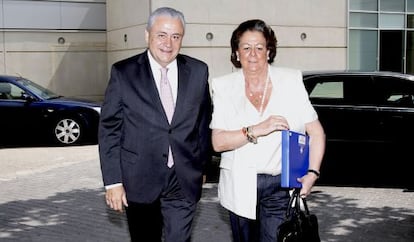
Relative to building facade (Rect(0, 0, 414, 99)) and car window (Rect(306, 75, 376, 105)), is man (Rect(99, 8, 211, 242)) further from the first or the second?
building facade (Rect(0, 0, 414, 99))

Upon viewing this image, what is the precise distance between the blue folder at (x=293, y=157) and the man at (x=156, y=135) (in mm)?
627

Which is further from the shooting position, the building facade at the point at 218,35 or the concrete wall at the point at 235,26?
the building facade at the point at 218,35

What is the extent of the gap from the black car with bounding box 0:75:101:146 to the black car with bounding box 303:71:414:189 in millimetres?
6034

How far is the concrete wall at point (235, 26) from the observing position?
18.7m

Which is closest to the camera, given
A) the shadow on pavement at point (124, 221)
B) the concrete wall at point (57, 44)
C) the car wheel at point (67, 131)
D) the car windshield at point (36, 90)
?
the shadow on pavement at point (124, 221)

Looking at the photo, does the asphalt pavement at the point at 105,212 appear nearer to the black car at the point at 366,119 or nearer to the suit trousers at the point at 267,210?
the black car at the point at 366,119

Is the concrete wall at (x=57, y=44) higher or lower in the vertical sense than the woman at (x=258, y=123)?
higher

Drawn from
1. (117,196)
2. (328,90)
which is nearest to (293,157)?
(117,196)

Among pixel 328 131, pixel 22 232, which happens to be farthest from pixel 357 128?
pixel 22 232

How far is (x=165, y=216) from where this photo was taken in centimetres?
357

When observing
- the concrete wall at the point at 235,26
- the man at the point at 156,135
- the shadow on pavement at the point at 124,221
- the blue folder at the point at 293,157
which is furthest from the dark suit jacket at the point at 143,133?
the concrete wall at the point at 235,26

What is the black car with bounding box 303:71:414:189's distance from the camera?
7820 mm

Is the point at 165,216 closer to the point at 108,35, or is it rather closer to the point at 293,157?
the point at 293,157

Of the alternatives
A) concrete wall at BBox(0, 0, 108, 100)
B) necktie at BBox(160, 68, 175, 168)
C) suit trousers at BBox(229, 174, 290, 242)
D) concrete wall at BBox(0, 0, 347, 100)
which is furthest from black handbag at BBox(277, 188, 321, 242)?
concrete wall at BBox(0, 0, 108, 100)
